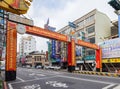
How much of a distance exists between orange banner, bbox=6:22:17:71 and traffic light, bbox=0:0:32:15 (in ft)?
46.7

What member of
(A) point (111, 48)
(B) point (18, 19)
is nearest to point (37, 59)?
(A) point (111, 48)

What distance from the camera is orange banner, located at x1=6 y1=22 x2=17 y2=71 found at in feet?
64.3

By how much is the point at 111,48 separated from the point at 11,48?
23.5 metres

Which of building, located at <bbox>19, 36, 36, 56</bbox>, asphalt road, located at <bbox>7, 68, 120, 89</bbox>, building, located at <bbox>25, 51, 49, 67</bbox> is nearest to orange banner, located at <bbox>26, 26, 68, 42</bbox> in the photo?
asphalt road, located at <bbox>7, 68, 120, 89</bbox>

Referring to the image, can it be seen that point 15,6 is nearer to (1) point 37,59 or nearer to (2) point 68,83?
(2) point 68,83

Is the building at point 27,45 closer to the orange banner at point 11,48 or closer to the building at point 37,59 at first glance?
the building at point 37,59

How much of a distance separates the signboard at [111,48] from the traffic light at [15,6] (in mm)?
31979

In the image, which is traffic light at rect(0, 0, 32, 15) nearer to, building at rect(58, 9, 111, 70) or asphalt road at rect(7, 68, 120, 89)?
asphalt road at rect(7, 68, 120, 89)

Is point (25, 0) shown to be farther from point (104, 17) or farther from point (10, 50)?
point (104, 17)

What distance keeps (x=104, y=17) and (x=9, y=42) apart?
3824cm

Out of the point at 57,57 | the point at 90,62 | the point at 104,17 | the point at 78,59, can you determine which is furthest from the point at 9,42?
the point at 57,57

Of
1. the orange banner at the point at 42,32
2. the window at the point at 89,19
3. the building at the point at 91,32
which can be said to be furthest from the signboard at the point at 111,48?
the orange banner at the point at 42,32

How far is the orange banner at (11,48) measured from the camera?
19594mm

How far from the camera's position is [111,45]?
3684cm
